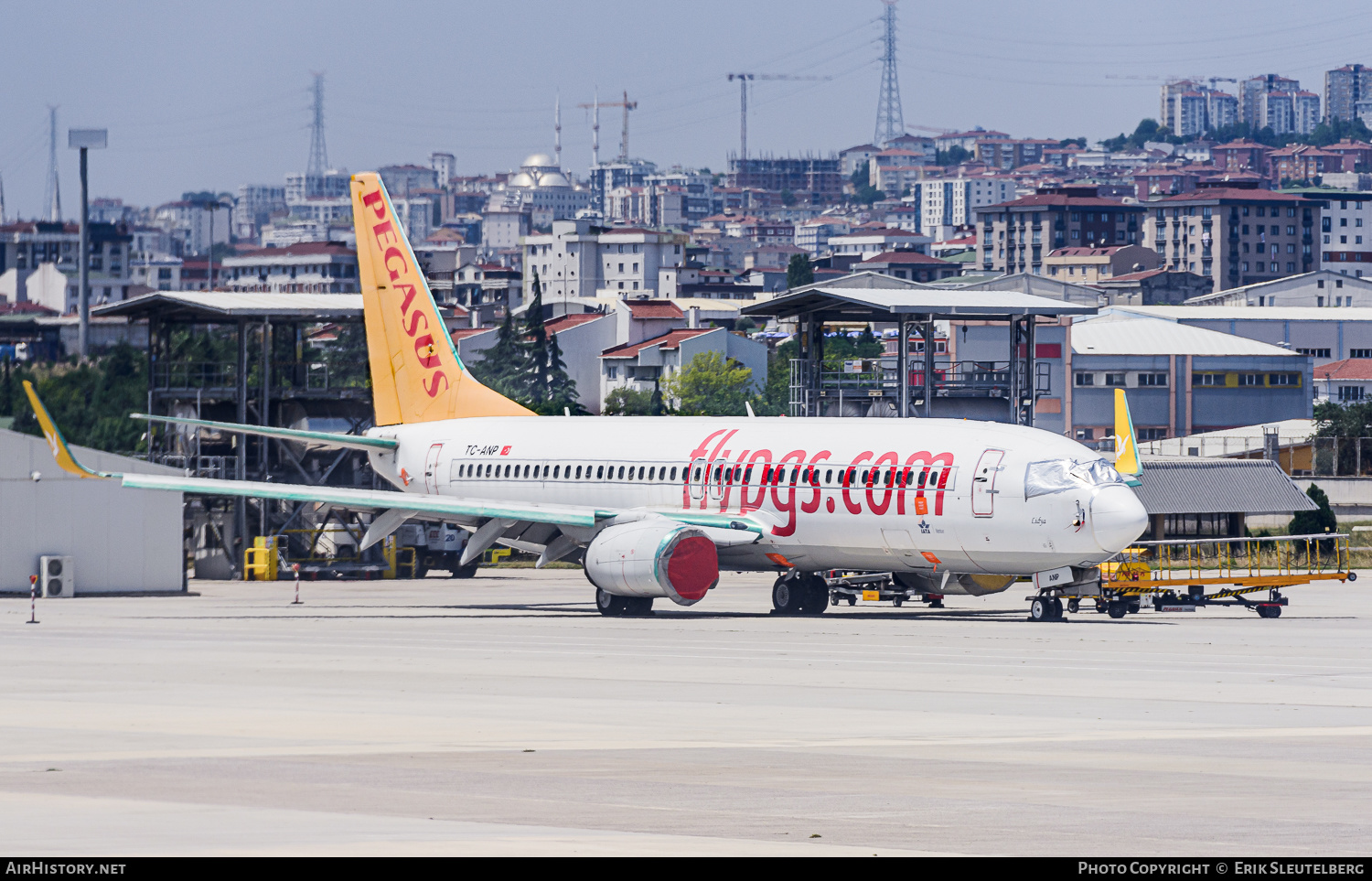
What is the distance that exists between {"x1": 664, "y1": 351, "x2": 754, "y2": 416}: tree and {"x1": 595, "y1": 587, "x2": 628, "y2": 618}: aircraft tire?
398 ft

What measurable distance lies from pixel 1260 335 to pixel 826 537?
470ft

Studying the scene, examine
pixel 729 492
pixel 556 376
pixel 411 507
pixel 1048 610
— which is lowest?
pixel 1048 610

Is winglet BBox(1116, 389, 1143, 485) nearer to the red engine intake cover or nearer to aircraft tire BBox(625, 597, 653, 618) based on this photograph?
the red engine intake cover

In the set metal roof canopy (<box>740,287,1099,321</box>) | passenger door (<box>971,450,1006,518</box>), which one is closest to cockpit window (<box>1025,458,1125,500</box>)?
passenger door (<box>971,450,1006,518</box>)

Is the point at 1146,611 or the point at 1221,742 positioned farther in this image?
the point at 1146,611

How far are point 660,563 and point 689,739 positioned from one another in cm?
2039

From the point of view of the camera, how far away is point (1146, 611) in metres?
46.3

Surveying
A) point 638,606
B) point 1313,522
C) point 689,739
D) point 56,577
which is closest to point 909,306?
point 638,606

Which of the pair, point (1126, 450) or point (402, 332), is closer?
point (1126, 450)

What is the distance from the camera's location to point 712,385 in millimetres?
170000

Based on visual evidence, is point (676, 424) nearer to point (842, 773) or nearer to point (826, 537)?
point (826, 537)

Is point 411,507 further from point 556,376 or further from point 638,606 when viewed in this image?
point 556,376

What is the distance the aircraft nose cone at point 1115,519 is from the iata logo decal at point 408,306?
20747mm

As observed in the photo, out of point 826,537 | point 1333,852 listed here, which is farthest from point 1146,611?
point 1333,852
